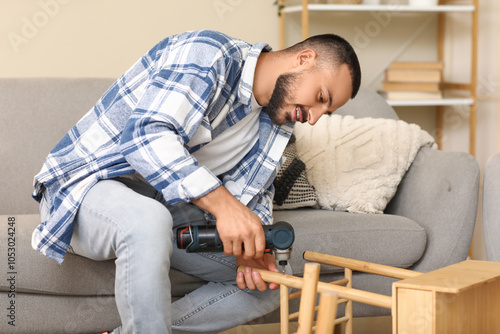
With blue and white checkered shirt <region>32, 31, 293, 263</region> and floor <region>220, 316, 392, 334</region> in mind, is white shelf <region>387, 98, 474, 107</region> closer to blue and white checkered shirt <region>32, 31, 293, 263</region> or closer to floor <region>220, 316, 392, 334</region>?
floor <region>220, 316, 392, 334</region>

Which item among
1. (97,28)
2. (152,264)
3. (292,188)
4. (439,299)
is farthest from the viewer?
(97,28)

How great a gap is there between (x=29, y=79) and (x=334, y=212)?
3.24 feet

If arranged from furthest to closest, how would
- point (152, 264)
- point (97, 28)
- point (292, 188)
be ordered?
point (97, 28)
point (292, 188)
point (152, 264)

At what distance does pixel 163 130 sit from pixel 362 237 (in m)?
0.68

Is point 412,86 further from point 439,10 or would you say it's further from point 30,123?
point 30,123

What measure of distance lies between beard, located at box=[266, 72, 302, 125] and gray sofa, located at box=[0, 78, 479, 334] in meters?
0.33

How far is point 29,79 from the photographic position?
1881 millimetres

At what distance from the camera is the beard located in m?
1.32

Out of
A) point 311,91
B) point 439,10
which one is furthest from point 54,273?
point 439,10

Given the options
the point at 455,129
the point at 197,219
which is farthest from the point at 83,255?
the point at 455,129

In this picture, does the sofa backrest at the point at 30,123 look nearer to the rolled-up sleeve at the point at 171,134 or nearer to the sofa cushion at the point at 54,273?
the sofa cushion at the point at 54,273

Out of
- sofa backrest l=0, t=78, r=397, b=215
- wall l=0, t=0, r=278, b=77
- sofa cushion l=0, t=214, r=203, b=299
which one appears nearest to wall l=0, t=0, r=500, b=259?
wall l=0, t=0, r=278, b=77

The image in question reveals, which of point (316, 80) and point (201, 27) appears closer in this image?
point (316, 80)

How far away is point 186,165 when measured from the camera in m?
1.13
